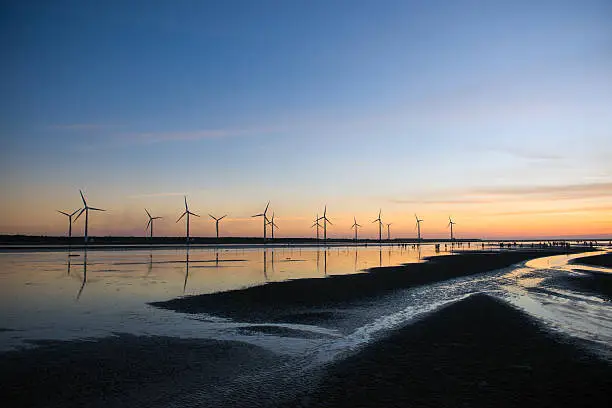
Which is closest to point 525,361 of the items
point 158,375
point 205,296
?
point 158,375

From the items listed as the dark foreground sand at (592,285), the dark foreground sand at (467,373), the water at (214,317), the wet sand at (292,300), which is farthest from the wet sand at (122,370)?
the dark foreground sand at (592,285)

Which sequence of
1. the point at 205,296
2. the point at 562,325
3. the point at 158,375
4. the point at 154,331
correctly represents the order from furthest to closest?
the point at 205,296 < the point at 562,325 < the point at 154,331 < the point at 158,375

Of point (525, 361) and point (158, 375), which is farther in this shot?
point (525, 361)

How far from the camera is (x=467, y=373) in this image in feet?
38.5

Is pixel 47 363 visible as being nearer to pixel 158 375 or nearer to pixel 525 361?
pixel 158 375

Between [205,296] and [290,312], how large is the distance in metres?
6.84

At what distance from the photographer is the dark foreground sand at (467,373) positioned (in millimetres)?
9859

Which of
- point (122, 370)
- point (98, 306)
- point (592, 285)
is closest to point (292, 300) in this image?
point (98, 306)

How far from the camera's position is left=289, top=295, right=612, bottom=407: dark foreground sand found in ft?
32.3

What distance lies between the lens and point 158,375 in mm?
11648

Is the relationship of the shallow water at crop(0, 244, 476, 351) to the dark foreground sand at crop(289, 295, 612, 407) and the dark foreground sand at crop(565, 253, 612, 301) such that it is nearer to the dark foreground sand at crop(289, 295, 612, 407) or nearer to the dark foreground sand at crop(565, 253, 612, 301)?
the dark foreground sand at crop(289, 295, 612, 407)

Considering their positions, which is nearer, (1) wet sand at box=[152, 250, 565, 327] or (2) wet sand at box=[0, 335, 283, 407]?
(2) wet sand at box=[0, 335, 283, 407]

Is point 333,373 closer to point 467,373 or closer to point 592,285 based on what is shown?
point 467,373

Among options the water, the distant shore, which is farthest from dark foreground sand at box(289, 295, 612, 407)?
the water
